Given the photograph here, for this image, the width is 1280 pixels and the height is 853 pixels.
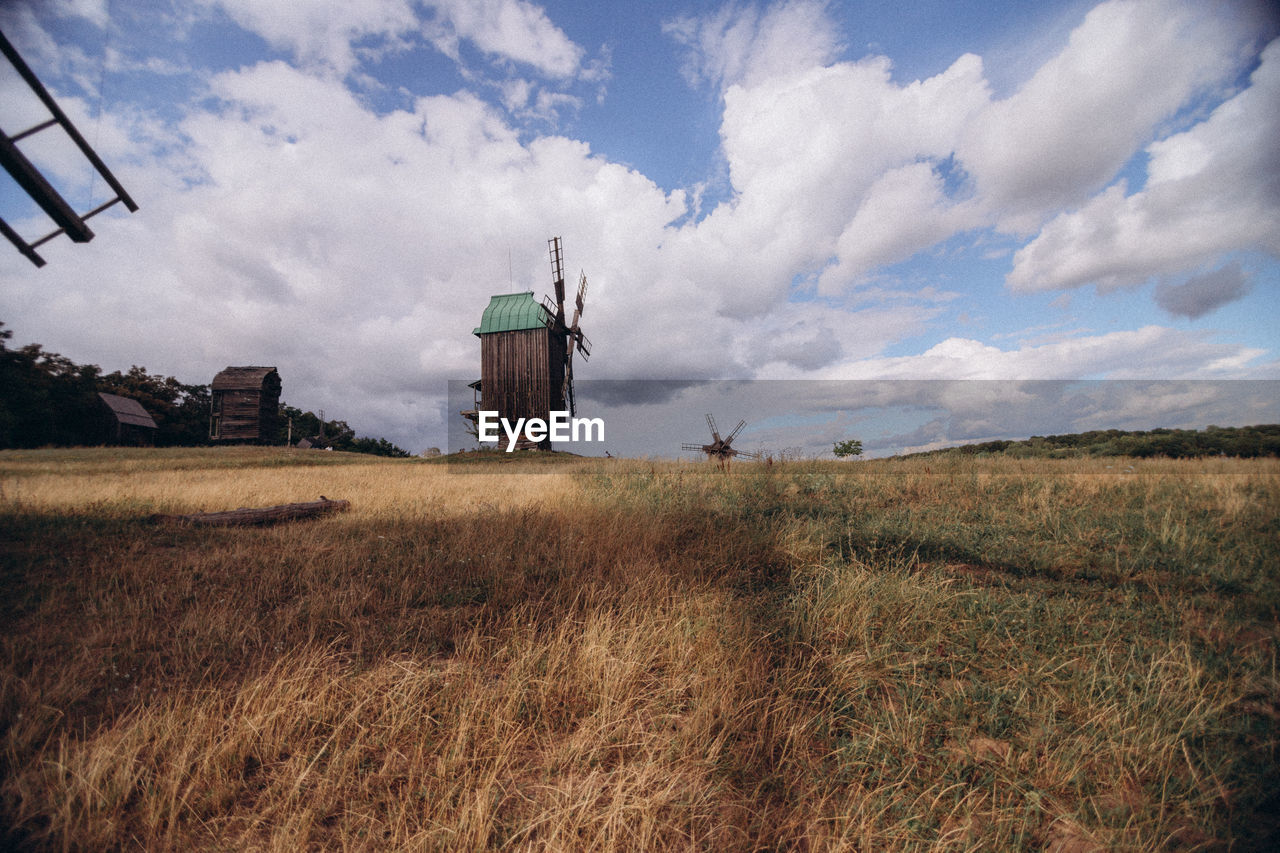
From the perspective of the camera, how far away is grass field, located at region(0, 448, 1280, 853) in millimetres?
2211

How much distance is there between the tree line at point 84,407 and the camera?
1158cm

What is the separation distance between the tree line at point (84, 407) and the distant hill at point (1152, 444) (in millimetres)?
19148

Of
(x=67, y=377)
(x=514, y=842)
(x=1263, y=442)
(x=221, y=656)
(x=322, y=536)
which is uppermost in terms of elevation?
(x=67, y=377)

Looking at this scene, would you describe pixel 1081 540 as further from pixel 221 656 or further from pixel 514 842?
pixel 221 656

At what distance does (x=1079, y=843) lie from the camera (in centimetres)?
218

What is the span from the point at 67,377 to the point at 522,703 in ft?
107

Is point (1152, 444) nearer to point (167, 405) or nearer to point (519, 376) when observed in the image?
point (519, 376)

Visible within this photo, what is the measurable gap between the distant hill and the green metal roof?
2098cm

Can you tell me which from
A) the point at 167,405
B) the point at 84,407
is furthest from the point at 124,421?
the point at 167,405

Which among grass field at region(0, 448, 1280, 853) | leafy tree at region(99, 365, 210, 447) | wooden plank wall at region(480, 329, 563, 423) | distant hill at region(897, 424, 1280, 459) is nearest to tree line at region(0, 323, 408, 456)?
leafy tree at region(99, 365, 210, 447)

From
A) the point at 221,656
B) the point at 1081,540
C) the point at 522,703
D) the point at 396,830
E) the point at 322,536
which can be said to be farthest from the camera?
the point at 322,536

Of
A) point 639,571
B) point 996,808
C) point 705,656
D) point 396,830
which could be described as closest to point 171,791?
point 396,830

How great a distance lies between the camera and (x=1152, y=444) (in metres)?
12.2

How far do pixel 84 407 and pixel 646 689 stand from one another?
132 ft
